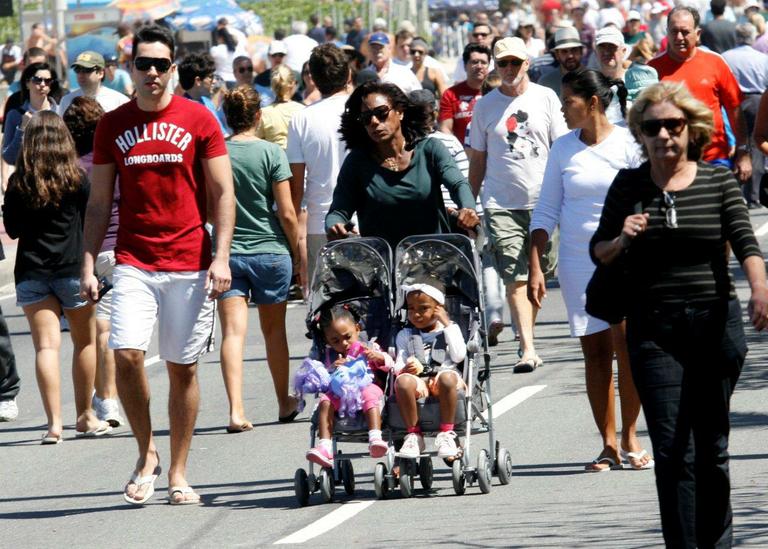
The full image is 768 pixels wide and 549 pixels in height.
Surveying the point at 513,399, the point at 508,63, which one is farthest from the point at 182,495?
the point at 508,63

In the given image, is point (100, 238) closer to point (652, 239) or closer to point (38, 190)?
point (38, 190)

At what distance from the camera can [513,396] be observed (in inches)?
449

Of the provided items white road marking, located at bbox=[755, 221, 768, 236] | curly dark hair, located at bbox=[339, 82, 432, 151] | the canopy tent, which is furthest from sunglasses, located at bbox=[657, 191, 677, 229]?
the canopy tent

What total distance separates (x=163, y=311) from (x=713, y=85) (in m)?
5.07

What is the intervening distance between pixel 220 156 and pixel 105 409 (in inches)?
123

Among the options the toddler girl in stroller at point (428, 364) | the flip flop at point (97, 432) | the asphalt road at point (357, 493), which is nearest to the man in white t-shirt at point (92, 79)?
the asphalt road at point (357, 493)

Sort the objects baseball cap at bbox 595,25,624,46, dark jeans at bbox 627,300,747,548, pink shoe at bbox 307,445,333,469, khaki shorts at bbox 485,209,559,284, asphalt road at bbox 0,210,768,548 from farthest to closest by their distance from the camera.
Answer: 1. baseball cap at bbox 595,25,624,46
2. khaki shorts at bbox 485,209,559,284
3. pink shoe at bbox 307,445,333,469
4. asphalt road at bbox 0,210,768,548
5. dark jeans at bbox 627,300,747,548

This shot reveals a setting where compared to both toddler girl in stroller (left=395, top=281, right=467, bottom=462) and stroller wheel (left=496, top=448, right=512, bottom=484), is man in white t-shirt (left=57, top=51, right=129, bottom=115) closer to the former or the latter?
toddler girl in stroller (left=395, top=281, right=467, bottom=462)

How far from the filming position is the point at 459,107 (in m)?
15.4

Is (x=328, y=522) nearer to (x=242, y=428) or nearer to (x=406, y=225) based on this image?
(x=406, y=225)

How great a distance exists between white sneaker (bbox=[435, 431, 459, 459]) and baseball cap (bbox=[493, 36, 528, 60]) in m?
4.32

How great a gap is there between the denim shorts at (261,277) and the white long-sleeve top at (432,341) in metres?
2.42

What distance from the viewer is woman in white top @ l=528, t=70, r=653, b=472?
8.84 metres

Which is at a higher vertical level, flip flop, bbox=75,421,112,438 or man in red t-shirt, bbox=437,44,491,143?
man in red t-shirt, bbox=437,44,491,143
